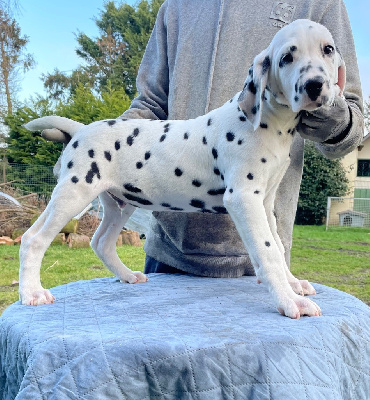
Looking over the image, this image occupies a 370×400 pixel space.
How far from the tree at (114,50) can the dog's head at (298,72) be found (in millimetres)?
23234

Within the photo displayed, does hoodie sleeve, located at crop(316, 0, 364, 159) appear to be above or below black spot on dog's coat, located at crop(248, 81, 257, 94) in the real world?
above

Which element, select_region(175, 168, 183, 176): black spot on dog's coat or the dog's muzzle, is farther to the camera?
select_region(175, 168, 183, 176): black spot on dog's coat

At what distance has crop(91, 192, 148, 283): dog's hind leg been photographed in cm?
217

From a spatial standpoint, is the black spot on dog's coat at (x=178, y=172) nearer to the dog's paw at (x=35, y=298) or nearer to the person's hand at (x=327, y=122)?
the person's hand at (x=327, y=122)

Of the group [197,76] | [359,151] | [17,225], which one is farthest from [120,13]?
[197,76]

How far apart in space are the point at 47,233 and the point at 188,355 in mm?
865

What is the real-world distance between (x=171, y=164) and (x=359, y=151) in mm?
20286

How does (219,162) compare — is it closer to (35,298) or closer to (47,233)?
(47,233)

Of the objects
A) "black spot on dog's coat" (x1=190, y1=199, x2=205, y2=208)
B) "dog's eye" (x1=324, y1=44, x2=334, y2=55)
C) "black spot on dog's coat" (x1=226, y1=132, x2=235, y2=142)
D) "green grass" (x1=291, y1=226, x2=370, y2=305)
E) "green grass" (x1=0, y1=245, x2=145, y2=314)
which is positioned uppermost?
"dog's eye" (x1=324, y1=44, x2=334, y2=55)

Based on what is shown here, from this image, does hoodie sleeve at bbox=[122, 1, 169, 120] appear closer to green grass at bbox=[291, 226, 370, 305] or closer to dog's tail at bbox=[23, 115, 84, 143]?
dog's tail at bbox=[23, 115, 84, 143]

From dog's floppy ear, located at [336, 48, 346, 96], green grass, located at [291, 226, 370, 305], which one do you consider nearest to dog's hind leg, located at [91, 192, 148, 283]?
dog's floppy ear, located at [336, 48, 346, 96]

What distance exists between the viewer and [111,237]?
2.17 meters

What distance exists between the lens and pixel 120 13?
85.6 feet

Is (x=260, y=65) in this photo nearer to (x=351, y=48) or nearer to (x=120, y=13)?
(x=351, y=48)
